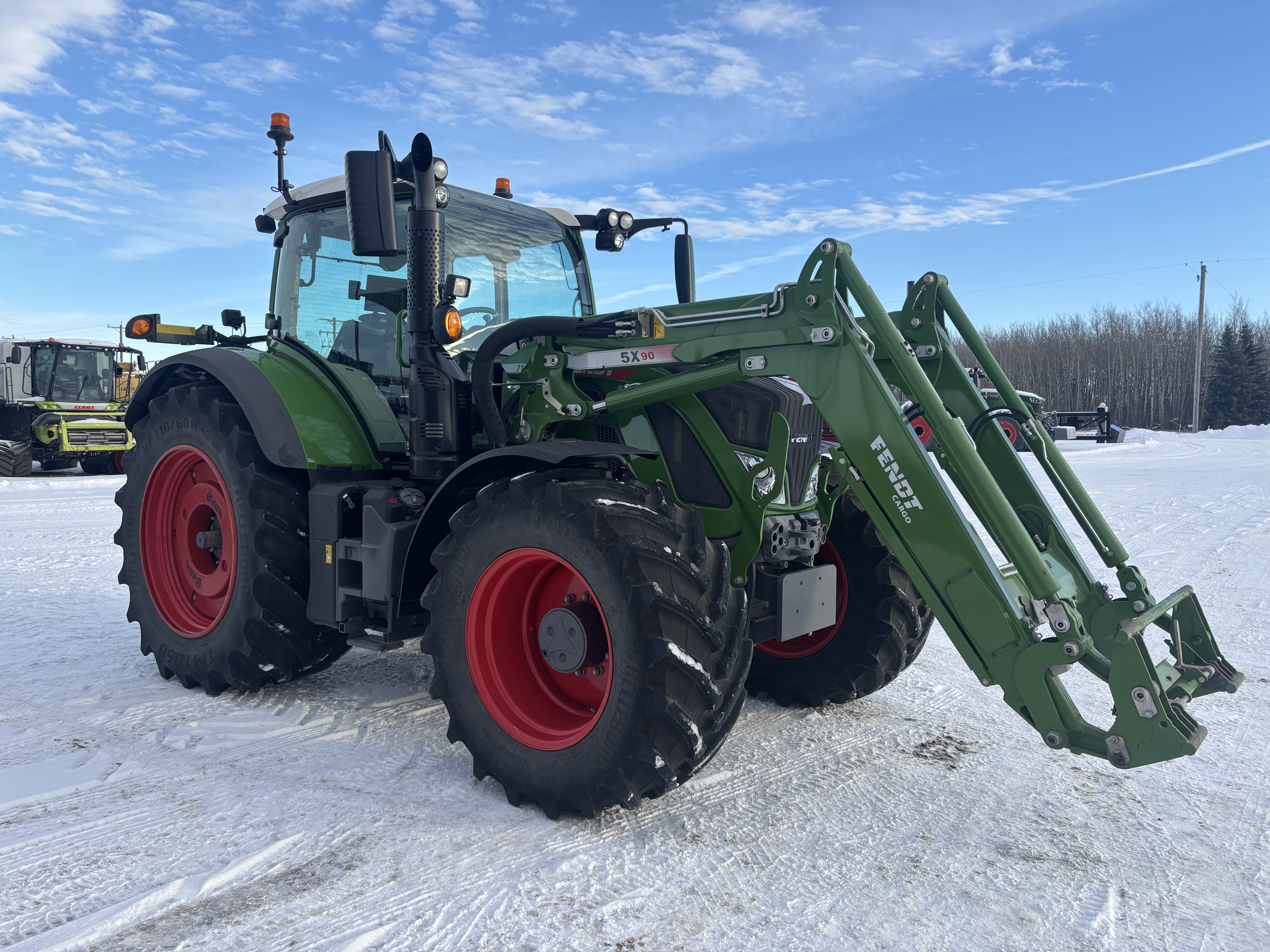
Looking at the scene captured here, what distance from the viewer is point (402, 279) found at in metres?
4.46

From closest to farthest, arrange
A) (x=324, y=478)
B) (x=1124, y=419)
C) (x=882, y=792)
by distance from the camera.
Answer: (x=882, y=792) < (x=324, y=478) < (x=1124, y=419)

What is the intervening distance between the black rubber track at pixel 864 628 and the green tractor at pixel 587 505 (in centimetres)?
1

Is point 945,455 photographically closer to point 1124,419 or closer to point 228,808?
point 228,808

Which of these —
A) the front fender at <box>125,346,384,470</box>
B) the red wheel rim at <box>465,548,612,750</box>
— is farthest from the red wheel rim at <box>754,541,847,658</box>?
the front fender at <box>125,346,384,470</box>

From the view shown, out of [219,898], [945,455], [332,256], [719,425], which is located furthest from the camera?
[332,256]

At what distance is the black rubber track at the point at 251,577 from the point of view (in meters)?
4.21

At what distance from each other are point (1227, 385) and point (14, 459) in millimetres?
61622

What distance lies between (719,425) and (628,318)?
55cm

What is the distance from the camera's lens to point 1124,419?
6350 centimetres

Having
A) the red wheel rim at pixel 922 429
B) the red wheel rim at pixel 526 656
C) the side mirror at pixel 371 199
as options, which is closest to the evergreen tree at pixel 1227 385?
the red wheel rim at pixel 922 429

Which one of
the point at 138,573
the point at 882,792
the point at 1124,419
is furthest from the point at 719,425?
the point at 1124,419

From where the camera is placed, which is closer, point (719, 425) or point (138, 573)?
point (719, 425)

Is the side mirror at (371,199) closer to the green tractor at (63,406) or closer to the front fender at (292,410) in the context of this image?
the front fender at (292,410)

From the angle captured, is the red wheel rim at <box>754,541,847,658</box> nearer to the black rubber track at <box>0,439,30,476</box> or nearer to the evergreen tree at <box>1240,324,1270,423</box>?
the black rubber track at <box>0,439,30,476</box>
